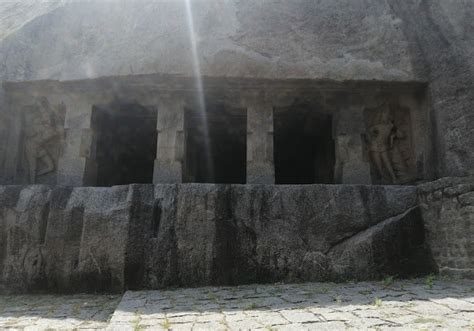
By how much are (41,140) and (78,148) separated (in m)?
0.89

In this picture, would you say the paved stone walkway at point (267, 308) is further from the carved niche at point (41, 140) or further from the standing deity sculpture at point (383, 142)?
the carved niche at point (41, 140)

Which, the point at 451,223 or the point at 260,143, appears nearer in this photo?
the point at 451,223

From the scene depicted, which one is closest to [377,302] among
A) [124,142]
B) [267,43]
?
[267,43]

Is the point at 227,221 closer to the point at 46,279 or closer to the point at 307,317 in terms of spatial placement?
the point at 307,317

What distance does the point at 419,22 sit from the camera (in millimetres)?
5457

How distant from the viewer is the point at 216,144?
Result: 7.84 m

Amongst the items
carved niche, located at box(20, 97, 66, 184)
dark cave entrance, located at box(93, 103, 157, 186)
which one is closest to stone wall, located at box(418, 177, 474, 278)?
dark cave entrance, located at box(93, 103, 157, 186)

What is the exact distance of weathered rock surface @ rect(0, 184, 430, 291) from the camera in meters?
4.15

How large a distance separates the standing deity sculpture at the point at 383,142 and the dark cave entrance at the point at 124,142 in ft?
12.0

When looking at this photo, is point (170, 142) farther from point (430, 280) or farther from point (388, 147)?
point (430, 280)

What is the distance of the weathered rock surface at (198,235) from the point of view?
4148 mm

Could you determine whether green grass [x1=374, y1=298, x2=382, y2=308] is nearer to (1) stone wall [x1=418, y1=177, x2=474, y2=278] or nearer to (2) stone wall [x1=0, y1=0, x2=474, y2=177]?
(1) stone wall [x1=418, y1=177, x2=474, y2=278]

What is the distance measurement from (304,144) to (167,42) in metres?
3.88

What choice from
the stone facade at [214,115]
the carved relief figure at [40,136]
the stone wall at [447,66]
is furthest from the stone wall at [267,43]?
the carved relief figure at [40,136]
